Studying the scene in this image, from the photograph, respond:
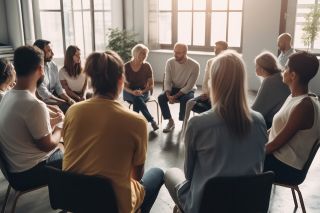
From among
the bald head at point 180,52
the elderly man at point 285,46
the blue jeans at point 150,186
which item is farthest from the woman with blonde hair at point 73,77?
the elderly man at point 285,46

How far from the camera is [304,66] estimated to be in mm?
2178

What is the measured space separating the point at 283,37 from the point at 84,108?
4.13m

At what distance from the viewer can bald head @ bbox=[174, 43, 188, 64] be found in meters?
4.61

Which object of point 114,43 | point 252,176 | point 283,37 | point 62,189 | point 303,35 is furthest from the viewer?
point 114,43

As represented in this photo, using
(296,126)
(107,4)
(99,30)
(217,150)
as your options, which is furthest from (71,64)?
(107,4)

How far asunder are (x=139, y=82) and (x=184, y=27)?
3666 millimetres

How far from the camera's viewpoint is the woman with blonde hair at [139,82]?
462 cm

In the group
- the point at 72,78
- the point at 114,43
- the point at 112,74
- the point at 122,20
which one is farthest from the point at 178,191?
the point at 122,20

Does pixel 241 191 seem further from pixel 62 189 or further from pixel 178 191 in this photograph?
pixel 62 189

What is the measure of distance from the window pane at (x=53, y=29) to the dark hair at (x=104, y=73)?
19.3ft

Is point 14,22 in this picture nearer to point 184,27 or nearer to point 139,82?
point 139,82

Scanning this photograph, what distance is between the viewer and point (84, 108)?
63.4 inches

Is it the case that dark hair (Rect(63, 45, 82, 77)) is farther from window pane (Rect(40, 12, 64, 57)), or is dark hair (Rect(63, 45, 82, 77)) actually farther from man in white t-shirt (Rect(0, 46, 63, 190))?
window pane (Rect(40, 12, 64, 57))

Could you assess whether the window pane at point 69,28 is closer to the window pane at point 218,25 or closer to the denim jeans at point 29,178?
the window pane at point 218,25
